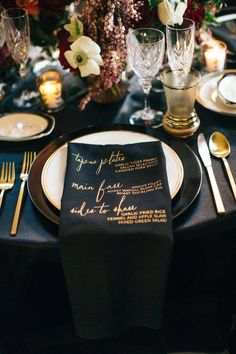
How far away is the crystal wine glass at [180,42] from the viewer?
100 cm

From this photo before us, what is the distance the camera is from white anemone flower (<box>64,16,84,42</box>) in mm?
982

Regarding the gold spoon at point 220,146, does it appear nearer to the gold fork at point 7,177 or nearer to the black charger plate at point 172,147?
the black charger plate at point 172,147

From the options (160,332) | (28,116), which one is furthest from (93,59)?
(160,332)

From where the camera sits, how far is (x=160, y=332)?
1.14 meters

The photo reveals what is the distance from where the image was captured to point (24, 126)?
1.10 m

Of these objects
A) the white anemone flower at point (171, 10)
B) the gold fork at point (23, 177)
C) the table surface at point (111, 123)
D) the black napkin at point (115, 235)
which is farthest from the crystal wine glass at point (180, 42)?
the gold fork at point (23, 177)

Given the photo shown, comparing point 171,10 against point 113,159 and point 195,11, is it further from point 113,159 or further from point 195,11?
point 113,159

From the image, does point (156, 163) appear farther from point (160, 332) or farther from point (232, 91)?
point (160, 332)

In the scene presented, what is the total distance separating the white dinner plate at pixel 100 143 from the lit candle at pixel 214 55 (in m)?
0.41

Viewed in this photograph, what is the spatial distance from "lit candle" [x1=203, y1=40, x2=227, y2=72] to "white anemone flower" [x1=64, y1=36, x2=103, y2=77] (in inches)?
16.1

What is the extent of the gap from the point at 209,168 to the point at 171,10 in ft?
1.21

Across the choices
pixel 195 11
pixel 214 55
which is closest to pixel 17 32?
pixel 195 11

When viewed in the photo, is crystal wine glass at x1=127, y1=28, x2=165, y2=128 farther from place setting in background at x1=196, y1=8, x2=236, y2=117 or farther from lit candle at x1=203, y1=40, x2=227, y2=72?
lit candle at x1=203, y1=40, x2=227, y2=72

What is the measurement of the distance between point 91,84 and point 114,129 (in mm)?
176
